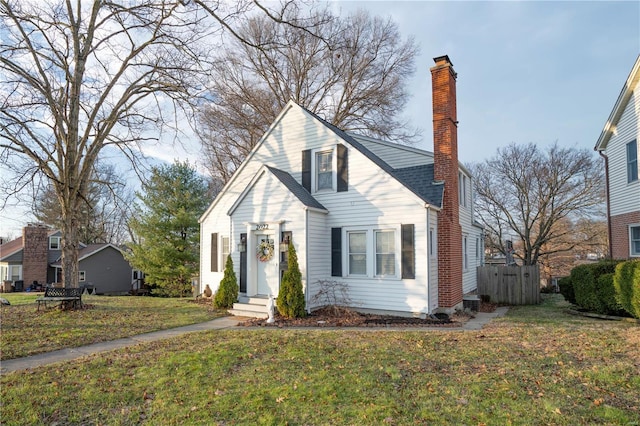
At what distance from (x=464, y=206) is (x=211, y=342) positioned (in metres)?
11.0

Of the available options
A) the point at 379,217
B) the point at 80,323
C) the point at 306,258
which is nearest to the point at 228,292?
the point at 306,258

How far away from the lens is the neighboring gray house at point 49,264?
31.8 m

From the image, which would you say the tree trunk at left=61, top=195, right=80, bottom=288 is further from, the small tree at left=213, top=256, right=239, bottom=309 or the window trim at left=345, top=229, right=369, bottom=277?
the window trim at left=345, top=229, right=369, bottom=277

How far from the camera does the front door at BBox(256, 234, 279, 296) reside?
11.5 meters

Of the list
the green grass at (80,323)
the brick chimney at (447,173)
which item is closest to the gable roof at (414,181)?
the brick chimney at (447,173)

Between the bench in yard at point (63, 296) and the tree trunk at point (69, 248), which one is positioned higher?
the tree trunk at point (69, 248)

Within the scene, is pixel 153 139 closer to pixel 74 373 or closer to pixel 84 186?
pixel 84 186

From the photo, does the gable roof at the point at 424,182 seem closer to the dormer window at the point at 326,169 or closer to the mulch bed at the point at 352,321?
the dormer window at the point at 326,169

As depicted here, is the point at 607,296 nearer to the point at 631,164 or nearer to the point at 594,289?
the point at 594,289

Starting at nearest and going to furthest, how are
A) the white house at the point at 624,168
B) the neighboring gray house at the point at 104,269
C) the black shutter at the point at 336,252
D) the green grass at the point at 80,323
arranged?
the green grass at the point at 80,323 < the black shutter at the point at 336,252 < the white house at the point at 624,168 < the neighboring gray house at the point at 104,269

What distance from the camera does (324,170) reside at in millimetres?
12453

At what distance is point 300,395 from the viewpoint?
14.9ft

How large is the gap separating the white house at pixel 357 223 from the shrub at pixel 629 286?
393cm

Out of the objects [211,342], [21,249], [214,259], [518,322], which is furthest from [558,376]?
[21,249]
